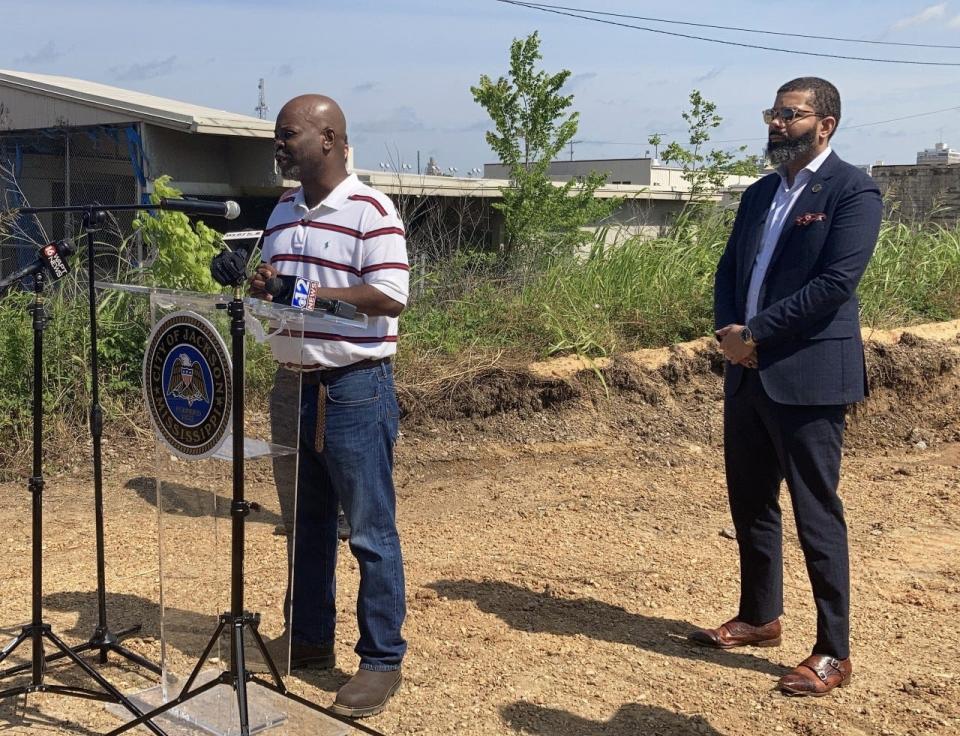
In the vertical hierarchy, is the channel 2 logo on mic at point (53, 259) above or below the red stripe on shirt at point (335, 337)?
above

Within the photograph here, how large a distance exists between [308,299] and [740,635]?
240cm

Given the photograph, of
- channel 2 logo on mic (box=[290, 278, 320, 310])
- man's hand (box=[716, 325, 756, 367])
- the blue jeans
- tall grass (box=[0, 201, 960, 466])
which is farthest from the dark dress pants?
tall grass (box=[0, 201, 960, 466])

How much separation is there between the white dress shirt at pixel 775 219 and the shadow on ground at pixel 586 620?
1407mm

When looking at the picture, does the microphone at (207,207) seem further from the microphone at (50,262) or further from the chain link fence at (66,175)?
the chain link fence at (66,175)

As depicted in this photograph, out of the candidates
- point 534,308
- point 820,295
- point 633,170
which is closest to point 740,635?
point 820,295

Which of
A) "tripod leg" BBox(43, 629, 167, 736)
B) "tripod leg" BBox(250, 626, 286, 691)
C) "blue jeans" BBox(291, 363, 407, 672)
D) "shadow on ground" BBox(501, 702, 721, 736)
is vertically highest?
"blue jeans" BBox(291, 363, 407, 672)

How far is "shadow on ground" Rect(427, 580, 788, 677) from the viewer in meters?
4.46

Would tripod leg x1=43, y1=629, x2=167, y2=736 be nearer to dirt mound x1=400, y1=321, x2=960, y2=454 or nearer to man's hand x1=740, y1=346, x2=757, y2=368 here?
man's hand x1=740, y1=346, x2=757, y2=368

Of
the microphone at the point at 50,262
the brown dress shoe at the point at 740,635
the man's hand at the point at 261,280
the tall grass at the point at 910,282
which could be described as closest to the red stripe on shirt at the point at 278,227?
the man's hand at the point at 261,280

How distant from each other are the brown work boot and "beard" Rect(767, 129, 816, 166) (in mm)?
2380

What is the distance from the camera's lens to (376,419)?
3740 mm

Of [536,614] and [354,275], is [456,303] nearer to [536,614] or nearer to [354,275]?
[536,614]

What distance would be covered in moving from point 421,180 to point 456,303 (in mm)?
3258

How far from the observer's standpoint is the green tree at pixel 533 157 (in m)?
11.4
